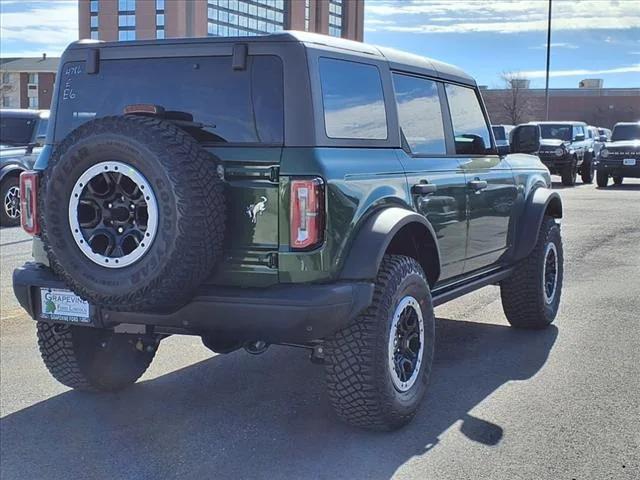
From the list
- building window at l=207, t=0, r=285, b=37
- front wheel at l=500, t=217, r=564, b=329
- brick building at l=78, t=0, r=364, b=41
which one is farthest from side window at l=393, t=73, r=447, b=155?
building window at l=207, t=0, r=285, b=37

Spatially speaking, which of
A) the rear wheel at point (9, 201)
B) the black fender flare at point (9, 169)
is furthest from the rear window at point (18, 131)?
the rear wheel at point (9, 201)

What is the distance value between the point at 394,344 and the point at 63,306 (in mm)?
1733

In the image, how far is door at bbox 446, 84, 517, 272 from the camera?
17.7ft

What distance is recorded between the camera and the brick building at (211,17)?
84012mm

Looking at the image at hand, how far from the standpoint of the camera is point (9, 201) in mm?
13250

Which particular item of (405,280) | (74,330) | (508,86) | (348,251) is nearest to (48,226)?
(74,330)

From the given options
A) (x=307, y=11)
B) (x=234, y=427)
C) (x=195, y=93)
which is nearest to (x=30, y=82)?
(x=307, y=11)

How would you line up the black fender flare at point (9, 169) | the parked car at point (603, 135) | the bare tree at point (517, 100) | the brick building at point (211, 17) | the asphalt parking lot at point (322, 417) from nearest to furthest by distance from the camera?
the asphalt parking lot at point (322, 417)
the black fender flare at point (9, 169)
the parked car at point (603, 135)
the bare tree at point (517, 100)
the brick building at point (211, 17)

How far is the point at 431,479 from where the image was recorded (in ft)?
12.2

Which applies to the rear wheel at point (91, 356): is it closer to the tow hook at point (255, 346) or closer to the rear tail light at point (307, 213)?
the tow hook at point (255, 346)

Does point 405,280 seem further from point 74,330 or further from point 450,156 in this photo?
point 74,330

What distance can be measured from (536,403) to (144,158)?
104 inches

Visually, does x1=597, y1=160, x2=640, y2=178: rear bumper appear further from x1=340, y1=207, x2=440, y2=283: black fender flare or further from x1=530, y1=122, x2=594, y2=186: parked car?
x1=340, y1=207, x2=440, y2=283: black fender flare

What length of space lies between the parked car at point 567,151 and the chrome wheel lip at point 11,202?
13.5 metres
